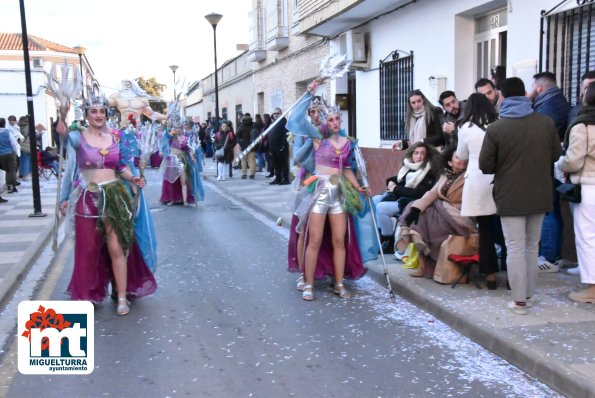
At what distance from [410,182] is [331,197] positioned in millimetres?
1408

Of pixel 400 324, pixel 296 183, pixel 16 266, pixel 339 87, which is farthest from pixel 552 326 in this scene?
pixel 339 87

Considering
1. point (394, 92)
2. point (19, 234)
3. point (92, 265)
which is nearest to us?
point (92, 265)

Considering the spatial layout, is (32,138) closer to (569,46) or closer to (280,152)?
(280,152)

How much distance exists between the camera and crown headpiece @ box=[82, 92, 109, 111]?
557 cm

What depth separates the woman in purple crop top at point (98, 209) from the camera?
547cm

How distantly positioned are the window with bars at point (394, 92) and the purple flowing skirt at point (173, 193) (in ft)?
14.1

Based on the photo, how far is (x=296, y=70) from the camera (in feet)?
62.6

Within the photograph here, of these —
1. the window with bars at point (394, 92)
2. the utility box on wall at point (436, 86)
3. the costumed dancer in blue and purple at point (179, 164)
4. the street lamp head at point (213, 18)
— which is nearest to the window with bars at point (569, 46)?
the utility box on wall at point (436, 86)

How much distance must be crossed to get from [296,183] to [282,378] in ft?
8.32

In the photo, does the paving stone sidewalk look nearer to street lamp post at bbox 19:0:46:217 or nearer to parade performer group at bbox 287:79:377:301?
street lamp post at bbox 19:0:46:217

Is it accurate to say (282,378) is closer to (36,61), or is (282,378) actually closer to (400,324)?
(400,324)

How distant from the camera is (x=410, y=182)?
700 cm

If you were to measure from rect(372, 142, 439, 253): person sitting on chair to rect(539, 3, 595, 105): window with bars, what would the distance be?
6.98 ft

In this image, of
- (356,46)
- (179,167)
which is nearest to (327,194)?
(179,167)
